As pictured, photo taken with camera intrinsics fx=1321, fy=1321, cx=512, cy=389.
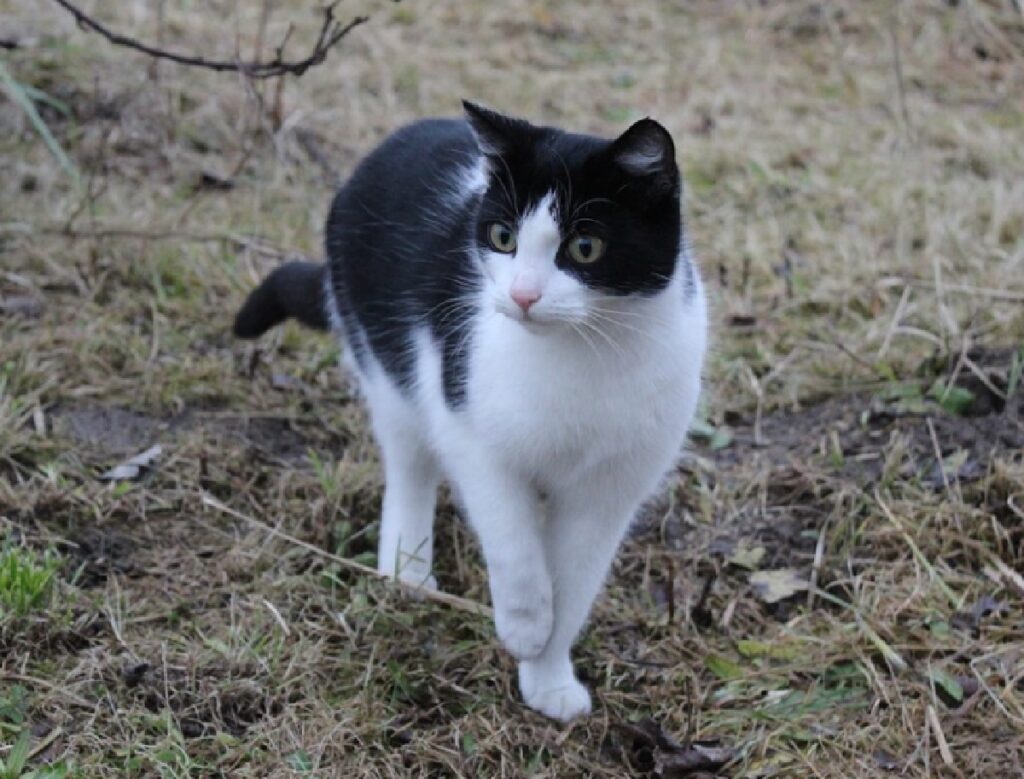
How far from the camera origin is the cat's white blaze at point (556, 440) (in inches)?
89.3

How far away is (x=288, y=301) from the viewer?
3.15m

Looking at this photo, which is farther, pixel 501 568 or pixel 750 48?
pixel 750 48

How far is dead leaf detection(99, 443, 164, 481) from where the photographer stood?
9.74ft

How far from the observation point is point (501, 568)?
2.40 metres

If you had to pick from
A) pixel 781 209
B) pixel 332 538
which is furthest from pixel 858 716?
pixel 781 209

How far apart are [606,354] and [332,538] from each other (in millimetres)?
964

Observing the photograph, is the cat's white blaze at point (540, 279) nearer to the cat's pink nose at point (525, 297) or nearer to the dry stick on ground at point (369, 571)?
the cat's pink nose at point (525, 297)

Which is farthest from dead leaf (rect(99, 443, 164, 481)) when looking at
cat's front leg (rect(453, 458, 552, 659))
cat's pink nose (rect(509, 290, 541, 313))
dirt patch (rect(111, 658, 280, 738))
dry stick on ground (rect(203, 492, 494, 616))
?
cat's pink nose (rect(509, 290, 541, 313))

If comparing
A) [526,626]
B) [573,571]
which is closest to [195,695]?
[526,626]

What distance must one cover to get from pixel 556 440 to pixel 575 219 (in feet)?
1.35

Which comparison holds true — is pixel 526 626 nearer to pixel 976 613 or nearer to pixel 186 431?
pixel 976 613

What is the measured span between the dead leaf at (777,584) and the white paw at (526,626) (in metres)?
0.63

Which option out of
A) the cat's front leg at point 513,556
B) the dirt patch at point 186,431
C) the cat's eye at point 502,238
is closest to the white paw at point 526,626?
the cat's front leg at point 513,556

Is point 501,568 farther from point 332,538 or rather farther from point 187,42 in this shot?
point 187,42
